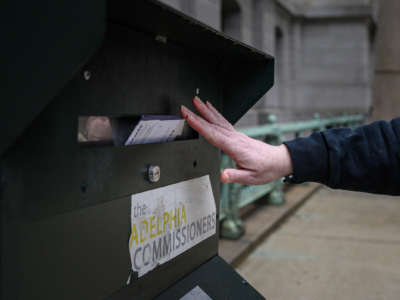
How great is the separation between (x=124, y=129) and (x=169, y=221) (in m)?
0.35

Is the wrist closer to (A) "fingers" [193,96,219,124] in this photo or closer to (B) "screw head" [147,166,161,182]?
(A) "fingers" [193,96,219,124]

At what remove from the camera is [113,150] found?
1145 millimetres

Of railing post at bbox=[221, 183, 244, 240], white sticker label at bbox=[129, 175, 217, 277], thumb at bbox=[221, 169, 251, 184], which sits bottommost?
railing post at bbox=[221, 183, 244, 240]

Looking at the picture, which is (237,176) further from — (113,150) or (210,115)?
(113,150)

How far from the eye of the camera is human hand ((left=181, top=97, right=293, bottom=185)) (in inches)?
49.9

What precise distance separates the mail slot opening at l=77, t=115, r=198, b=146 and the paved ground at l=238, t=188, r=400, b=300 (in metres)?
2.31

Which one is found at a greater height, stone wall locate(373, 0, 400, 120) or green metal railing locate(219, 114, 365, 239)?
stone wall locate(373, 0, 400, 120)

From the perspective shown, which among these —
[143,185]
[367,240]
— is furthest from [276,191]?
[143,185]

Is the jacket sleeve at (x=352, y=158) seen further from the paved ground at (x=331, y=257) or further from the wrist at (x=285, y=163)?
the paved ground at (x=331, y=257)

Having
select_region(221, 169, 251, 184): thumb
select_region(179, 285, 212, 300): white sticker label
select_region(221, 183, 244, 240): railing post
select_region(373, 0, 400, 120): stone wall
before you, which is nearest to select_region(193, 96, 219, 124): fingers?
select_region(221, 169, 251, 184): thumb

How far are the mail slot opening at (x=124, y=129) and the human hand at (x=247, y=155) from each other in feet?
0.30

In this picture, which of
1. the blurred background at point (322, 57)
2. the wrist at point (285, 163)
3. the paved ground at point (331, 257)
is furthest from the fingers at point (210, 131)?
the blurred background at point (322, 57)

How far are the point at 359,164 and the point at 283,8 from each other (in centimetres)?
1558

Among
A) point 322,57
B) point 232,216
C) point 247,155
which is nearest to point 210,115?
point 247,155
